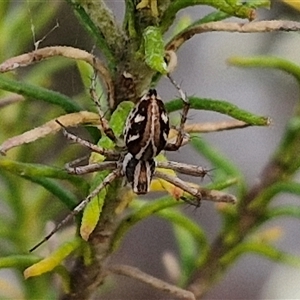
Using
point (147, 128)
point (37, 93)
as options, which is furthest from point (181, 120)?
point (37, 93)

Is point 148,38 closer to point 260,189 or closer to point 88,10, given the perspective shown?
point 88,10

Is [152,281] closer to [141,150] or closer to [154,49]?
[141,150]

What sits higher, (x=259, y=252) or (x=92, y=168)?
(x=92, y=168)

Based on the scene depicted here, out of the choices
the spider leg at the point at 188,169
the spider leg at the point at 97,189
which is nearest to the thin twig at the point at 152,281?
the spider leg at the point at 97,189

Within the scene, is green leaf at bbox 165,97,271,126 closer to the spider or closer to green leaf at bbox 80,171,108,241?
the spider

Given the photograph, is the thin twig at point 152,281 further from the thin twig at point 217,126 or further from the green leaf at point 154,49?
the green leaf at point 154,49

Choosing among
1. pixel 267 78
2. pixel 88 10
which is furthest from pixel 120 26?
pixel 267 78
